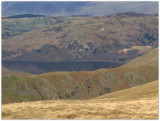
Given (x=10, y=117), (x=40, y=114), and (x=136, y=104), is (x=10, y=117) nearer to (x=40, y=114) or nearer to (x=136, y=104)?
(x=40, y=114)

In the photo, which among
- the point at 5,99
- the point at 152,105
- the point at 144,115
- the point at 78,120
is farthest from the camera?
the point at 5,99

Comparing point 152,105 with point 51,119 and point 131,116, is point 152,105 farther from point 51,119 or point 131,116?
point 51,119

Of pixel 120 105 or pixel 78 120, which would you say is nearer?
pixel 78 120

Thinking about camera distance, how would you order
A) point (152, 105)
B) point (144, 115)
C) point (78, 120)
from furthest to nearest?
point (152, 105)
point (144, 115)
point (78, 120)

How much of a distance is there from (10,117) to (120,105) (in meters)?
19.3

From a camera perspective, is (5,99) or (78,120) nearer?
(78,120)

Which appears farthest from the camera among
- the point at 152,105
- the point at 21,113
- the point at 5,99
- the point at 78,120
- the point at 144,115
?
the point at 5,99

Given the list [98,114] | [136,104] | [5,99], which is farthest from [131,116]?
[5,99]

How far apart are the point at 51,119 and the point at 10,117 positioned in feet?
21.2

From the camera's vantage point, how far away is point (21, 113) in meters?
48.6

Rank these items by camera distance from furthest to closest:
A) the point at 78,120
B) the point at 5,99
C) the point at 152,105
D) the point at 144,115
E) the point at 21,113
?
1. the point at 5,99
2. the point at 152,105
3. the point at 21,113
4. the point at 144,115
5. the point at 78,120

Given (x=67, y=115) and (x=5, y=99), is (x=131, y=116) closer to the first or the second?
(x=67, y=115)

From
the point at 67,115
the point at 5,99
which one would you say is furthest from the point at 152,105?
the point at 5,99

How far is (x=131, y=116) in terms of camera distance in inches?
1711
